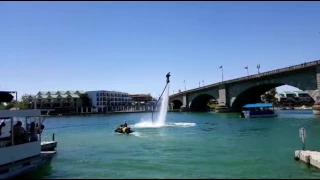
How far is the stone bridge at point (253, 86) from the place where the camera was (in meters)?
81.9

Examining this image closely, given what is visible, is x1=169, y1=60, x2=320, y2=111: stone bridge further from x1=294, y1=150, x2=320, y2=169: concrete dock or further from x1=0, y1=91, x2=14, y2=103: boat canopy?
x1=0, y1=91, x2=14, y2=103: boat canopy

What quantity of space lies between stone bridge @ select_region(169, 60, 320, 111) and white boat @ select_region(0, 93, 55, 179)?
7052cm

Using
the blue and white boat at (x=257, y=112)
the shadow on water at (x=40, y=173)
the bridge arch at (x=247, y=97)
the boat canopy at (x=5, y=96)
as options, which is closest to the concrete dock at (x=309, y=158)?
the shadow on water at (x=40, y=173)

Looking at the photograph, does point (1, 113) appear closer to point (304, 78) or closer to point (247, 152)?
point (247, 152)

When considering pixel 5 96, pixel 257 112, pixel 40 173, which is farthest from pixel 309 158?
pixel 257 112

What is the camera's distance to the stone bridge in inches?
3223

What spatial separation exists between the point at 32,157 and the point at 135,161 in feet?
25.2

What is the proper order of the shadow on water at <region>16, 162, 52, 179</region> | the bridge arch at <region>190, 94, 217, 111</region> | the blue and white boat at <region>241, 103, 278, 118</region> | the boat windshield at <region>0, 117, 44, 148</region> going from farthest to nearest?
the bridge arch at <region>190, 94, 217, 111</region> → the blue and white boat at <region>241, 103, 278, 118</region> → the shadow on water at <region>16, 162, 52, 179</region> → the boat windshield at <region>0, 117, 44, 148</region>

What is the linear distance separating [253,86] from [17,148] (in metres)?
92.2

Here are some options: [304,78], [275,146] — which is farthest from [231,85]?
[275,146]

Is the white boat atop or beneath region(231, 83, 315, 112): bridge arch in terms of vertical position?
beneath

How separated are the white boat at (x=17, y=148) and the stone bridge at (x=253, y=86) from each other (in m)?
70.5

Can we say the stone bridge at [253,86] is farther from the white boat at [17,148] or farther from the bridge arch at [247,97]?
the white boat at [17,148]

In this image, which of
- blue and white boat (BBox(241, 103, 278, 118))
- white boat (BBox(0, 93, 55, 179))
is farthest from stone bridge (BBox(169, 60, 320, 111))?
white boat (BBox(0, 93, 55, 179))
